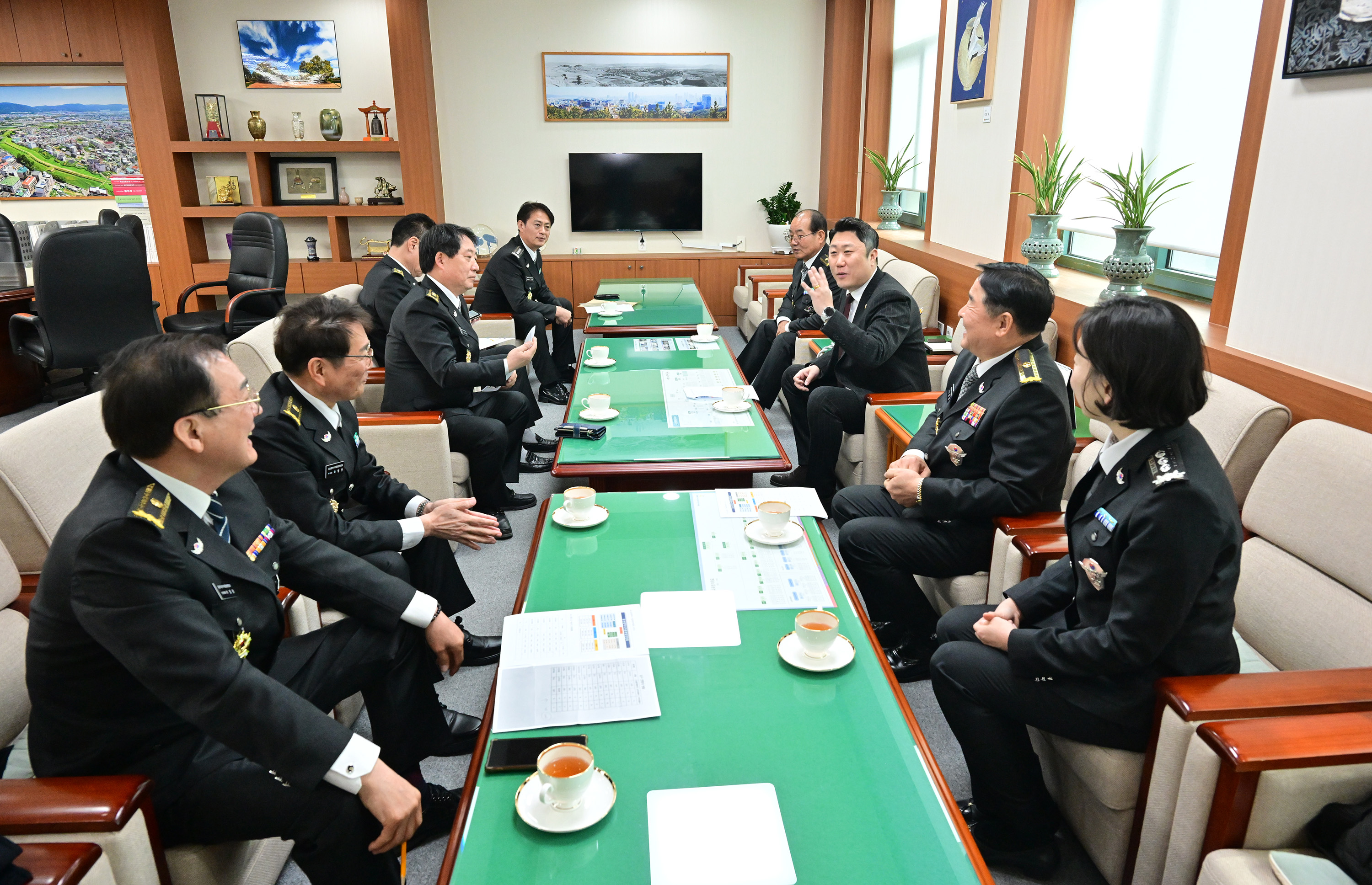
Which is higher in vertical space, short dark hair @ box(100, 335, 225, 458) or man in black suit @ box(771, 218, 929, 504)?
short dark hair @ box(100, 335, 225, 458)

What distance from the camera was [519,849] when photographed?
3.60 ft

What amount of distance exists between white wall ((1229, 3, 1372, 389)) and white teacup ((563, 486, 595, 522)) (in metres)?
1.97

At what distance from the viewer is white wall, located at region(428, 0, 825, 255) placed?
21.5 feet

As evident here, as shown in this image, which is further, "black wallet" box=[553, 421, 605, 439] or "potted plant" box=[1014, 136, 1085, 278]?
"potted plant" box=[1014, 136, 1085, 278]

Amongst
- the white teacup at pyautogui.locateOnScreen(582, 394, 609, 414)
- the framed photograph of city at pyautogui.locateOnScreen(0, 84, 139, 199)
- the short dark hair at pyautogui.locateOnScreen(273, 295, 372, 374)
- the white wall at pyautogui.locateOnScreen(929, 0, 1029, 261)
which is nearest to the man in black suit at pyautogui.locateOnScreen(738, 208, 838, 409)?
the white wall at pyautogui.locateOnScreen(929, 0, 1029, 261)

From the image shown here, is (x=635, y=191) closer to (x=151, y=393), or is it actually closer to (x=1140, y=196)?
(x=1140, y=196)

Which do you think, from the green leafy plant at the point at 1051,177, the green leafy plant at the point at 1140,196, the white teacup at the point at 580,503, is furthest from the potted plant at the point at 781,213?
the white teacup at the point at 580,503

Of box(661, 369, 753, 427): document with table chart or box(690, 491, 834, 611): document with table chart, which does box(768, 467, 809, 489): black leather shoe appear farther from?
box(690, 491, 834, 611): document with table chart

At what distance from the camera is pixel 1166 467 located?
4.66ft

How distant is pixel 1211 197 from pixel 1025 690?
218 centimetres

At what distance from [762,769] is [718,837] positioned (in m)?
0.16

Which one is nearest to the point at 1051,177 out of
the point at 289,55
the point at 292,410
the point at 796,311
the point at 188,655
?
the point at 796,311

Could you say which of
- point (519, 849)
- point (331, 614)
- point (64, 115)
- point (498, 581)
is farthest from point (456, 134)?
point (519, 849)

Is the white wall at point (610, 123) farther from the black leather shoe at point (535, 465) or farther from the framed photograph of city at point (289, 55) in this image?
the black leather shoe at point (535, 465)
